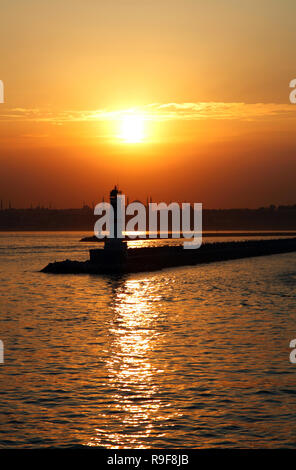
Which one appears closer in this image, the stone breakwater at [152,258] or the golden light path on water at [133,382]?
the golden light path on water at [133,382]

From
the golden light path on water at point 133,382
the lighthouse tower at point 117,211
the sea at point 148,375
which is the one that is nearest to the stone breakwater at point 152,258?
the lighthouse tower at point 117,211

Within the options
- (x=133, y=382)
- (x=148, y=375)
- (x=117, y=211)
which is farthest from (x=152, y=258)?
(x=133, y=382)

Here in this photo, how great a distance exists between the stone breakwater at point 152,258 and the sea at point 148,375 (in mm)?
20379

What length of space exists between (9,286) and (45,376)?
3373cm

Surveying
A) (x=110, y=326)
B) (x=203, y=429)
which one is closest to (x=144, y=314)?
(x=110, y=326)

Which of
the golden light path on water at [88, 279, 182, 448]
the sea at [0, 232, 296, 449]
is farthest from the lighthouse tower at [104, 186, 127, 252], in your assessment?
the golden light path on water at [88, 279, 182, 448]

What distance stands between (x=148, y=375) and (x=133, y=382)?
0.84m

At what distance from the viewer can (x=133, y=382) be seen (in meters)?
14.3

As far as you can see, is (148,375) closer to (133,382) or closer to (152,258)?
(133,382)

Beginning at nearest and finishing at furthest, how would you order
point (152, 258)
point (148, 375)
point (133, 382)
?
point (133, 382) → point (148, 375) → point (152, 258)

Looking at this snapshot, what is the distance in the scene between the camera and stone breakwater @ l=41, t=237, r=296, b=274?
53812 mm

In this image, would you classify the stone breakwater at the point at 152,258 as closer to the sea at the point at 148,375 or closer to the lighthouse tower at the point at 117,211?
the lighthouse tower at the point at 117,211

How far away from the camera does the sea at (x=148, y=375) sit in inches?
415
